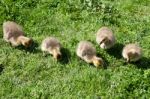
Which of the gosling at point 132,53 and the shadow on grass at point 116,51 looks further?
the shadow on grass at point 116,51

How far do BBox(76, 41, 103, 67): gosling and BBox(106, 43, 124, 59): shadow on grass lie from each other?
34 centimetres

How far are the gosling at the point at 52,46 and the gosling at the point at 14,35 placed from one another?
0.92 ft

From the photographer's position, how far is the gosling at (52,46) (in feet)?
23.4

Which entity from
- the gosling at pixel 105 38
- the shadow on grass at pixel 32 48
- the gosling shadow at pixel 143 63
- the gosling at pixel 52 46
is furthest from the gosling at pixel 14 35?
the gosling shadow at pixel 143 63

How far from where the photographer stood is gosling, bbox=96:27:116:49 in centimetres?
721

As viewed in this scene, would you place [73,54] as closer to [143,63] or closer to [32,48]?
[32,48]

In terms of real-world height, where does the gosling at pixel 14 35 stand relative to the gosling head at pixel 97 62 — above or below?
above

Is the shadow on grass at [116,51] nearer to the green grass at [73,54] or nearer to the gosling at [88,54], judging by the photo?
the green grass at [73,54]

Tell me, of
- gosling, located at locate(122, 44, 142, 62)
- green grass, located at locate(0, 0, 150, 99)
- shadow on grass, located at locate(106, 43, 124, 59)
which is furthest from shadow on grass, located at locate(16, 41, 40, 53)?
gosling, located at locate(122, 44, 142, 62)

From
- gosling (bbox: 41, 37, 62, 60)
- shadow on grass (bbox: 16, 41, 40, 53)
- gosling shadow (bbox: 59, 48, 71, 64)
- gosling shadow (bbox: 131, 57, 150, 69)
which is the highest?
gosling (bbox: 41, 37, 62, 60)

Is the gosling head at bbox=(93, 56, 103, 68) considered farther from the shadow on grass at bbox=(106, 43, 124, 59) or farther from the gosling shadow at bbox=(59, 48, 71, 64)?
the gosling shadow at bbox=(59, 48, 71, 64)

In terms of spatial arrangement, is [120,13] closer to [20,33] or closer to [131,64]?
[131,64]

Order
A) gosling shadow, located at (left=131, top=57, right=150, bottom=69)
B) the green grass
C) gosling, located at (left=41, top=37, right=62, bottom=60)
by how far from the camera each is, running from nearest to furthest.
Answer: the green grass
gosling shadow, located at (left=131, top=57, right=150, bottom=69)
gosling, located at (left=41, top=37, right=62, bottom=60)

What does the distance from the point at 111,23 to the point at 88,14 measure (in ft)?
1.55
